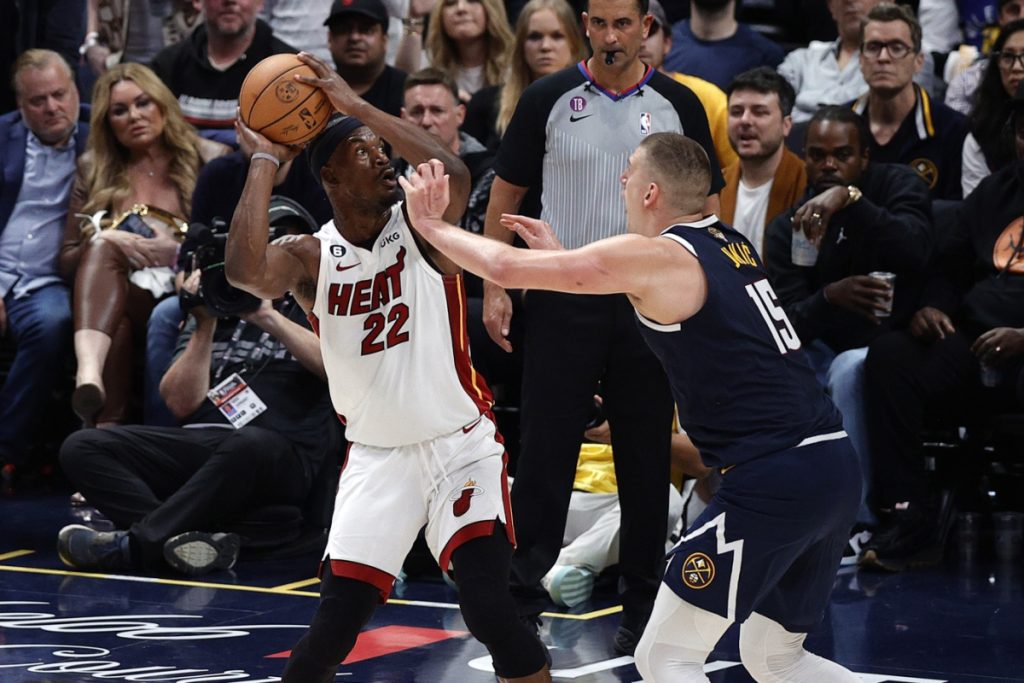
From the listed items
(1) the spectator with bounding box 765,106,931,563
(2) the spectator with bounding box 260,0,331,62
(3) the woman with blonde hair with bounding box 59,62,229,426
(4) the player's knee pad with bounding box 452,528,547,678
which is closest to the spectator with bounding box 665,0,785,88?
(1) the spectator with bounding box 765,106,931,563

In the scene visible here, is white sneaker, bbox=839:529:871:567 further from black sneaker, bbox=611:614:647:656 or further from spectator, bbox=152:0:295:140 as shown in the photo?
spectator, bbox=152:0:295:140

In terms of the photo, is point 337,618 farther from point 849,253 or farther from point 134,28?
point 134,28

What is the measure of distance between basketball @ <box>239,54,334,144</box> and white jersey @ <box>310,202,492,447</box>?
407 millimetres

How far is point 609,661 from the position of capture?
5766 mm

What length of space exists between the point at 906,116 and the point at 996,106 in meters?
0.49

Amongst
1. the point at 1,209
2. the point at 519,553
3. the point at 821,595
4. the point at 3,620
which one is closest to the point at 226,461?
the point at 3,620

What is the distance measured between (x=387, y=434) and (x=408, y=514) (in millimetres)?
274

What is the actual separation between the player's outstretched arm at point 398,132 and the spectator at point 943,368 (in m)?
3.17

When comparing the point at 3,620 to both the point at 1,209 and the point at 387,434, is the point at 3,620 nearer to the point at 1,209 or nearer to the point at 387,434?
the point at 387,434

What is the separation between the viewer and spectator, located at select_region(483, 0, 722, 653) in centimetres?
593

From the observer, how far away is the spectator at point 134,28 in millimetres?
10297

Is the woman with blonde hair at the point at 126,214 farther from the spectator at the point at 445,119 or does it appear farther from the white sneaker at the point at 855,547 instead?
the white sneaker at the point at 855,547

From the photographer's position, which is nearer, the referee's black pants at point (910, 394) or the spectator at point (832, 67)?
the referee's black pants at point (910, 394)

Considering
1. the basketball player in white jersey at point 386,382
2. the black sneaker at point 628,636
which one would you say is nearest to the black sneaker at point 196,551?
the black sneaker at point 628,636
